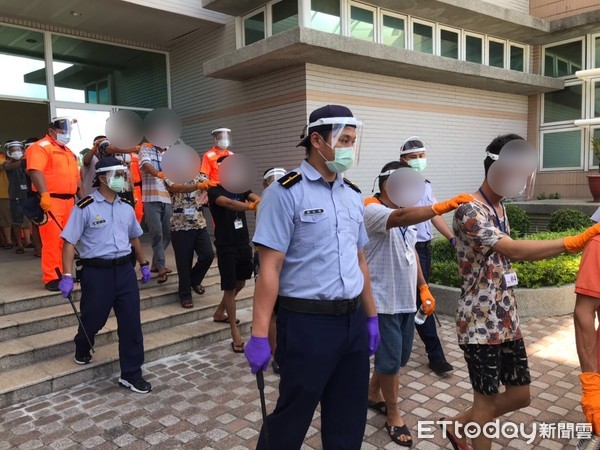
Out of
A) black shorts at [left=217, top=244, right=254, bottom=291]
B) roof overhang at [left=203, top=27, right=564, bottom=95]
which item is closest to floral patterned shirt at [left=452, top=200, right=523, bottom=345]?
black shorts at [left=217, top=244, right=254, bottom=291]

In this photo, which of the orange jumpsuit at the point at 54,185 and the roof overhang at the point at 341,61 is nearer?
the orange jumpsuit at the point at 54,185

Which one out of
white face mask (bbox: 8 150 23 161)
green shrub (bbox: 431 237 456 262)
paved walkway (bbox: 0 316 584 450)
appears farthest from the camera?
white face mask (bbox: 8 150 23 161)

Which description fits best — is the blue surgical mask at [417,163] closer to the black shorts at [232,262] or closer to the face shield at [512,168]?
the face shield at [512,168]

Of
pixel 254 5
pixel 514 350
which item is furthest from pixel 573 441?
pixel 254 5

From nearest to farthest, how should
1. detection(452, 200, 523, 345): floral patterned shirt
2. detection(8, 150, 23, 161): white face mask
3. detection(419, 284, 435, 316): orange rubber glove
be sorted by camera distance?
detection(452, 200, 523, 345): floral patterned shirt
detection(419, 284, 435, 316): orange rubber glove
detection(8, 150, 23, 161): white face mask

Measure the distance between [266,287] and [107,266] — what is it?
2.31 meters

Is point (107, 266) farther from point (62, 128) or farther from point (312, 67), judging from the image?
point (312, 67)

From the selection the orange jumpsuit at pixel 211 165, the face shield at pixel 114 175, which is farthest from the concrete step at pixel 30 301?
→ the orange jumpsuit at pixel 211 165

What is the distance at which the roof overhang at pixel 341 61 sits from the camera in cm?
770

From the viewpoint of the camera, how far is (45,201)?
522 centimetres

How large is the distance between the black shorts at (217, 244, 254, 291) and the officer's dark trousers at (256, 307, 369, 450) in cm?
261

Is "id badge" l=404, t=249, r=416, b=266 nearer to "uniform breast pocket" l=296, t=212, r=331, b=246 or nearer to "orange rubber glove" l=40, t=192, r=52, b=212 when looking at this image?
"uniform breast pocket" l=296, t=212, r=331, b=246

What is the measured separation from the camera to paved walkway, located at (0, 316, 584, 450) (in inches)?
133

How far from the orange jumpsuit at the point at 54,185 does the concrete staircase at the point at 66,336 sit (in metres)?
0.42
